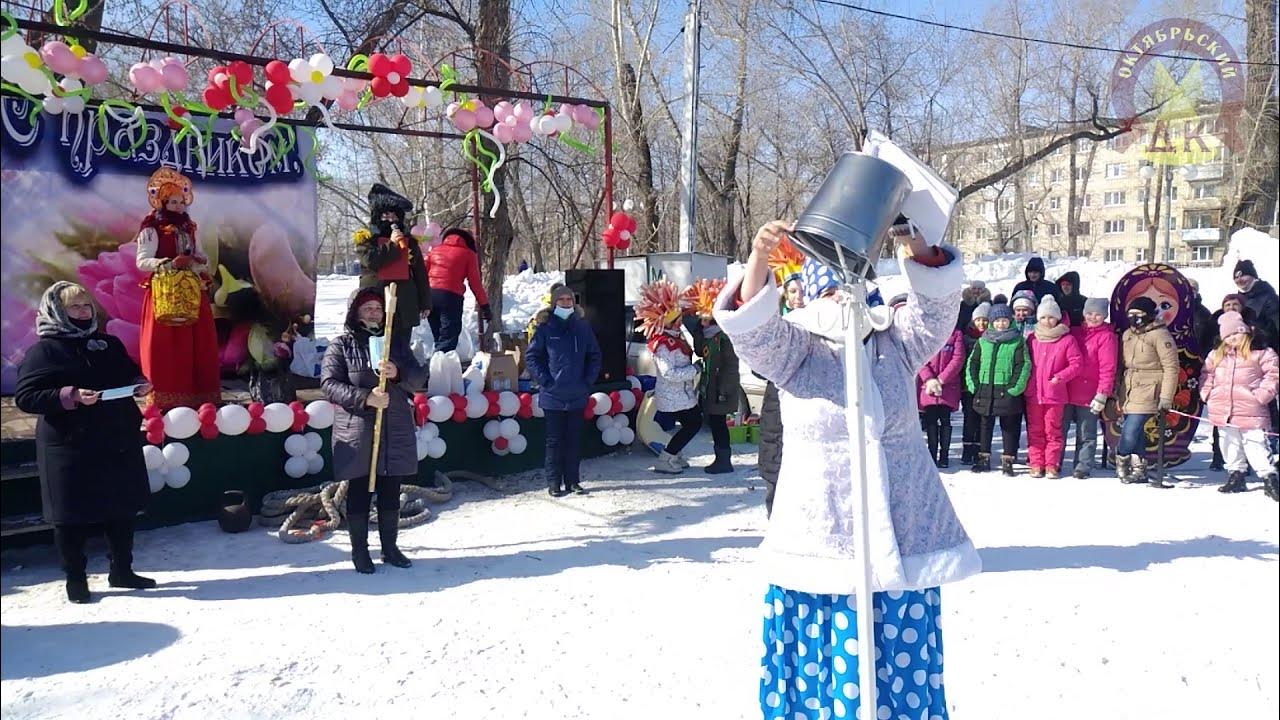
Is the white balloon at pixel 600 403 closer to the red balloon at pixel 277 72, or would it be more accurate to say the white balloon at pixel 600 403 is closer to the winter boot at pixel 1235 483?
the red balloon at pixel 277 72

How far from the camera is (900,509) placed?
103 inches

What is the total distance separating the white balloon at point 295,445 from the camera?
670 centimetres

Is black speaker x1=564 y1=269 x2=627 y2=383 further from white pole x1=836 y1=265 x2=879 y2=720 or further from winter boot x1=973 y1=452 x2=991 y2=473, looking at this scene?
white pole x1=836 y1=265 x2=879 y2=720

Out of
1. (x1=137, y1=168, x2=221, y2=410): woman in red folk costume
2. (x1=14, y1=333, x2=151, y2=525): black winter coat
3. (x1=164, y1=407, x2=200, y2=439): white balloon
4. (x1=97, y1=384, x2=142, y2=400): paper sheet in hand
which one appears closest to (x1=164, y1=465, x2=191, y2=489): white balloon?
(x1=164, y1=407, x2=200, y2=439): white balloon

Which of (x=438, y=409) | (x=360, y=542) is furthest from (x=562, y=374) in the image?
(x=360, y=542)

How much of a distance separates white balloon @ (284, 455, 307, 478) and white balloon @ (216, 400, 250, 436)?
425mm

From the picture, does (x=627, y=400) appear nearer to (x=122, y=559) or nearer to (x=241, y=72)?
(x=241, y=72)

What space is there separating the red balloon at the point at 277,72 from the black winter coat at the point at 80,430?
8.91 feet

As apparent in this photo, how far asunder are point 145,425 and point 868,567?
5.34 meters

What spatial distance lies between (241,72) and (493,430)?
3.42 metres

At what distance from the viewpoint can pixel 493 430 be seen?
7.80m

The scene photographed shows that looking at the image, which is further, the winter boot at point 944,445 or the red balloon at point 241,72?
the winter boot at point 944,445

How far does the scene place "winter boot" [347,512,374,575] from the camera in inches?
211

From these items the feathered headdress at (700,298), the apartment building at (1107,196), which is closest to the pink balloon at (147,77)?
the feathered headdress at (700,298)
